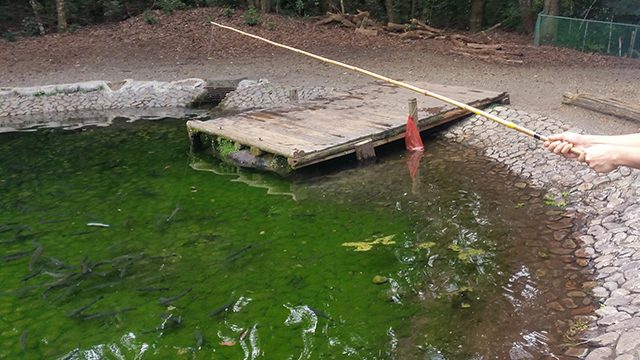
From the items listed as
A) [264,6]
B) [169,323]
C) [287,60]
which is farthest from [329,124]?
[264,6]

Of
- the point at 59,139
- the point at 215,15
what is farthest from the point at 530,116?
the point at 215,15

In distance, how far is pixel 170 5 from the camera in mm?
18969

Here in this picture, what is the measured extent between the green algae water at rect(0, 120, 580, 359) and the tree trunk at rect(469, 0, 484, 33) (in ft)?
33.3

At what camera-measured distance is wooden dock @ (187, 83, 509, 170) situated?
860cm

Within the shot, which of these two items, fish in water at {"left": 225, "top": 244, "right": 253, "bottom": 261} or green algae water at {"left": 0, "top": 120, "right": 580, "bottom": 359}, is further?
fish in water at {"left": 225, "top": 244, "right": 253, "bottom": 261}

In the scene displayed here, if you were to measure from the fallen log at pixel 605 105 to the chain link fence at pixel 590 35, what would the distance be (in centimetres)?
547

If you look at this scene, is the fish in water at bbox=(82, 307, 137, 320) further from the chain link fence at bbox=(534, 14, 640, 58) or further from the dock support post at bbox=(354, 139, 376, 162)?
the chain link fence at bbox=(534, 14, 640, 58)

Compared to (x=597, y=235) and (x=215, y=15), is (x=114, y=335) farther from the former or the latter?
(x=215, y=15)

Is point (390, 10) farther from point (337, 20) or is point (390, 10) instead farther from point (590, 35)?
point (590, 35)

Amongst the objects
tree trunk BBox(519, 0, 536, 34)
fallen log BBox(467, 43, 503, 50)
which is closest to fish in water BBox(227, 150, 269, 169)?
fallen log BBox(467, 43, 503, 50)

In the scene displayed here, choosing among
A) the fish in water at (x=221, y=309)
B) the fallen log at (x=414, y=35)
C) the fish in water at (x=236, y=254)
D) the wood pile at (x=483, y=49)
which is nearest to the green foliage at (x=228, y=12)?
the fallen log at (x=414, y=35)

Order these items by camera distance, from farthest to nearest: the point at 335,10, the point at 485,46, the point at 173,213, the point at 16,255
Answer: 1. the point at 335,10
2. the point at 485,46
3. the point at 173,213
4. the point at 16,255

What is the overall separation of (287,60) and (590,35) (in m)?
7.54

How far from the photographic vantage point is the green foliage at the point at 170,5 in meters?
18.8
